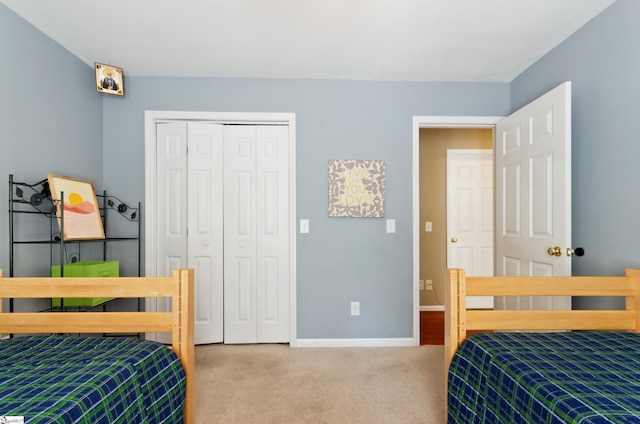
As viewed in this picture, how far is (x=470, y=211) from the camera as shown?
4059 millimetres

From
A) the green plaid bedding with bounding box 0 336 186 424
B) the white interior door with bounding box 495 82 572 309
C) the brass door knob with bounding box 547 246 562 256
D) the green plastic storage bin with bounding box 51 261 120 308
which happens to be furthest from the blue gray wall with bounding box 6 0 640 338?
the green plaid bedding with bounding box 0 336 186 424

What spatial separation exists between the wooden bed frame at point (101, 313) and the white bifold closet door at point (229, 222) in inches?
52.8

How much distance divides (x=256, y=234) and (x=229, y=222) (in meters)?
0.26

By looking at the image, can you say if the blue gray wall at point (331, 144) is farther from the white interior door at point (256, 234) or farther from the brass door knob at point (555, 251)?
the brass door knob at point (555, 251)

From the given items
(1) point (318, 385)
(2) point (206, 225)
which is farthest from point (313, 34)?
(1) point (318, 385)

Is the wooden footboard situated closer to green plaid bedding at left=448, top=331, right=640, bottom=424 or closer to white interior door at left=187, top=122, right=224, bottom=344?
green plaid bedding at left=448, top=331, right=640, bottom=424

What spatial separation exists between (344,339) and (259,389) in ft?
3.05

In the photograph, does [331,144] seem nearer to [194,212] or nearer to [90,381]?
[194,212]

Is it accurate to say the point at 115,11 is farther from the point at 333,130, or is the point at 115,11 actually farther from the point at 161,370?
the point at 161,370

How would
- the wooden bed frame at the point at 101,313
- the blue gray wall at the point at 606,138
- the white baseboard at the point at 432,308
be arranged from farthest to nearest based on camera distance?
the white baseboard at the point at 432,308 → the blue gray wall at the point at 606,138 → the wooden bed frame at the point at 101,313

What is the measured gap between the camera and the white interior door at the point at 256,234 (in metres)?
2.85

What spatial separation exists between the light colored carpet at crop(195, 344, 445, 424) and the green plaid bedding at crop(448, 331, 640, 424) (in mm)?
480

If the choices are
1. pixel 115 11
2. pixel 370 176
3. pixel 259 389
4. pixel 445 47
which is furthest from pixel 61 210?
pixel 445 47

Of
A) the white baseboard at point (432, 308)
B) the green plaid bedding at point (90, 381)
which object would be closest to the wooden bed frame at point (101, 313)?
the green plaid bedding at point (90, 381)
